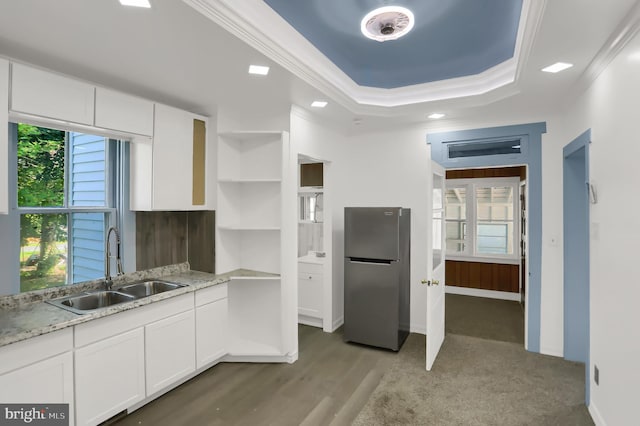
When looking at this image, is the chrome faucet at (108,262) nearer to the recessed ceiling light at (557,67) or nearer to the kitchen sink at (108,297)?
the kitchen sink at (108,297)

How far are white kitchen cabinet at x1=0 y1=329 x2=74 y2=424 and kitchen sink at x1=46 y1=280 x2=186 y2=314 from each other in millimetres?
249

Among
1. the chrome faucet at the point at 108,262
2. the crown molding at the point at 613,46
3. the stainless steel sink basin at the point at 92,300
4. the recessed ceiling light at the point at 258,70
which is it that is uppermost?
the recessed ceiling light at the point at 258,70

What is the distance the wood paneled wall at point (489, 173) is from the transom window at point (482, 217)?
0.24 ft

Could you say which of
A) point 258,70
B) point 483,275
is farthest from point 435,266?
point 483,275

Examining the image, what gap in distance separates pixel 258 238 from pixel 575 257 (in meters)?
3.15

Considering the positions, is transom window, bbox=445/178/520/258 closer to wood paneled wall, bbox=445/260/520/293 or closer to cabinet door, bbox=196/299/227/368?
wood paneled wall, bbox=445/260/520/293

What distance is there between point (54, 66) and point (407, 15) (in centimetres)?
247

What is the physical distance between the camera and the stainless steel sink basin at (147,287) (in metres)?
2.87

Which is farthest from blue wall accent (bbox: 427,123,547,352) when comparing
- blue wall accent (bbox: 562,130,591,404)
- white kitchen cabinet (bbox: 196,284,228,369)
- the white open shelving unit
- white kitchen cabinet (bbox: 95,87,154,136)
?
white kitchen cabinet (bbox: 95,87,154,136)

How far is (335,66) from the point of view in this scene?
2.93 metres

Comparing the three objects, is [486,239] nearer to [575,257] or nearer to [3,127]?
[575,257]

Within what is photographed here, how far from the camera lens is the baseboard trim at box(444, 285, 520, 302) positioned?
550 cm

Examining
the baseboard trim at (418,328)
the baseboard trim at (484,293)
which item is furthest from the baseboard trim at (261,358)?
the baseboard trim at (484,293)

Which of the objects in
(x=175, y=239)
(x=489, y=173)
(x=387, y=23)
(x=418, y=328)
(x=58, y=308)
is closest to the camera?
(x=387, y=23)
